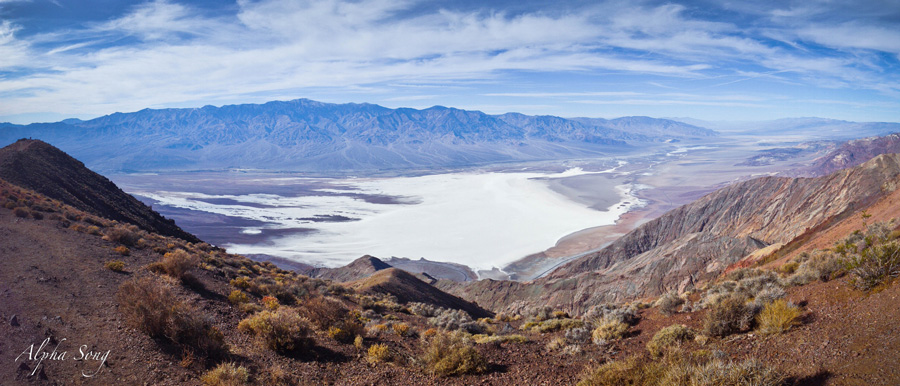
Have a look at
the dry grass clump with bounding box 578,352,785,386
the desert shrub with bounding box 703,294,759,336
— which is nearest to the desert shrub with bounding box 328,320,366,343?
the dry grass clump with bounding box 578,352,785,386

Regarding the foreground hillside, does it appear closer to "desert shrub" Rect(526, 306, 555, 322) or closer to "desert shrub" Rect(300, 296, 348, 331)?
"desert shrub" Rect(300, 296, 348, 331)

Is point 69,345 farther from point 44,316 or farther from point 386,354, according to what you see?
point 386,354

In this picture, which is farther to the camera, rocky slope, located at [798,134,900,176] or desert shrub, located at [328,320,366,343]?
rocky slope, located at [798,134,900,176]

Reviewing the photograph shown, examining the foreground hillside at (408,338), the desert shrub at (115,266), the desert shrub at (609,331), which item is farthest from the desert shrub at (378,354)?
the desert shrub at (115,266)

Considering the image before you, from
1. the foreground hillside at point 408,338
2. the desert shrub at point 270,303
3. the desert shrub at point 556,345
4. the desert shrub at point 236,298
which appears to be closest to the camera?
the foreground hillside at point 408,338

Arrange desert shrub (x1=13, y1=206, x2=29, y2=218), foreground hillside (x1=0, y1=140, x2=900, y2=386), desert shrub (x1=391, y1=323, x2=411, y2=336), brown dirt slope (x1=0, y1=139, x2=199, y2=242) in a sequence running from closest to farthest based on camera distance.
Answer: foreground hillside (x1=0, y1=140, x2=900, y2=386), desert shrub (x1=391, y1=323, x2=411, y2=336), desert shrub (x1=13, y1=206, x2=29, y2=218), brown dirt slope (x1=0, y1=139, x2=199, y2=242)

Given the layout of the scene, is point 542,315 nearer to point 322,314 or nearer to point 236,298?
point 322,314

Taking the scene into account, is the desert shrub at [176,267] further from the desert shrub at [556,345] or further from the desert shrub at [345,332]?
the desert shrub at [556,345]
